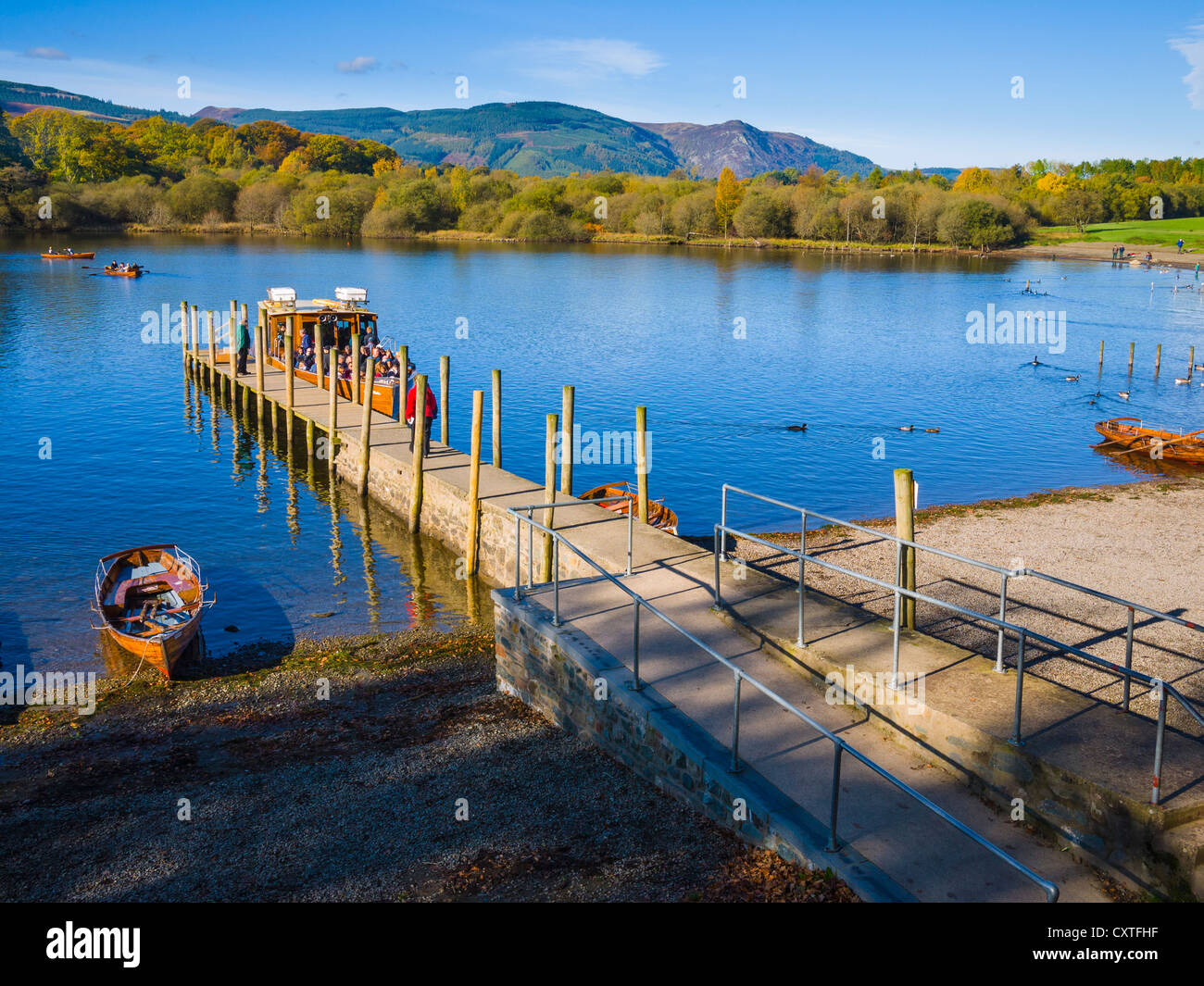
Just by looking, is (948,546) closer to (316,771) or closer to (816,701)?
(816,701)

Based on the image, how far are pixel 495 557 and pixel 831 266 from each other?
10150cm

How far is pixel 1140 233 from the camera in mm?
143500

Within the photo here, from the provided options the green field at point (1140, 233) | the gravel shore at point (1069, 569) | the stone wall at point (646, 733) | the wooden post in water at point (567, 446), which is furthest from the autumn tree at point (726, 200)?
the stone wall at point (646, 733)

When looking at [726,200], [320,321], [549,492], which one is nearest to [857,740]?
[549,492]

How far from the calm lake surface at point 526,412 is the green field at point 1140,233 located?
59.7 metres

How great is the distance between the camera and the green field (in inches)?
5295

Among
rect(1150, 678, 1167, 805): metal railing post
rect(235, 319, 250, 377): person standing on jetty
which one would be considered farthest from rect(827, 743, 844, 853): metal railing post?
rect(235, 319, 250, 377): person standing on jetty

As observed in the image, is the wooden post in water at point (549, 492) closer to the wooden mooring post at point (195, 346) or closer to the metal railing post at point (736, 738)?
the metal railing post at point (736, 738)

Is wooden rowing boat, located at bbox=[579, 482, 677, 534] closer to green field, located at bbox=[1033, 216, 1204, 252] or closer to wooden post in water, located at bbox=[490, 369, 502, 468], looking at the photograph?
wooden post in water, located at bbox=[490, 369, 502, 468]

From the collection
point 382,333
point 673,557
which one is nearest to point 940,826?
point 673,557

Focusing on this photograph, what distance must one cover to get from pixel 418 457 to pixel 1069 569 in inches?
547

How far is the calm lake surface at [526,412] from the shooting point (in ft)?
69.6

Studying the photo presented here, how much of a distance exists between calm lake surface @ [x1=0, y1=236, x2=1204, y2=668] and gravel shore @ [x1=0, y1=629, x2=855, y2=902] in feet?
10.9

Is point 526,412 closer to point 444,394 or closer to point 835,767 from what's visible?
point 444,394
